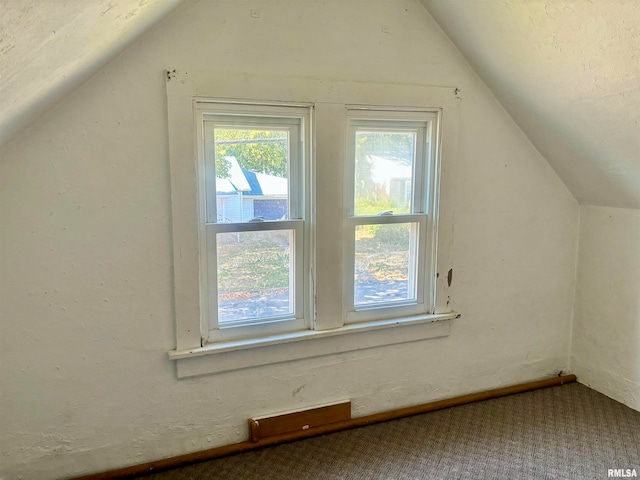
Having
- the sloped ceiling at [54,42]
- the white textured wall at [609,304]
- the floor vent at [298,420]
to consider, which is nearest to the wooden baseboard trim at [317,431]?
the floor vent at [298,420]

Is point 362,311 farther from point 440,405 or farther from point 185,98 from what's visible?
point 185,98

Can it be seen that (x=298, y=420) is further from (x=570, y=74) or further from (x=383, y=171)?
(x=570, y=74)

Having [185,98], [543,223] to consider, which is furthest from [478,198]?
[185,98]

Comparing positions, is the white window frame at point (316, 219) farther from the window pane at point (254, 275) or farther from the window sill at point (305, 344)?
the window pane at point (254, 275)

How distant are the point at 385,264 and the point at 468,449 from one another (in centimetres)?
101

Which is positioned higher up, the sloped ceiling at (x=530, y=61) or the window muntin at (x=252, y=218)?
the sloped ceiling at (x=530, y=61)

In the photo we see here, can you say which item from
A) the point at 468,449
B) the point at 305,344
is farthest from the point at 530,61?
the point at 468,449

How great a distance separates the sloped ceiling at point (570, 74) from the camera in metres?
1.73

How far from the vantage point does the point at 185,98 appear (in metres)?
1.92

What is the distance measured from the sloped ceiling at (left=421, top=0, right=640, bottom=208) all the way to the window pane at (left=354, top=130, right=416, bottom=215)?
22.8 inches

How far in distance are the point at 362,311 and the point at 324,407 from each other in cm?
54

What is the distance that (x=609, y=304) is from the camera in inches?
107

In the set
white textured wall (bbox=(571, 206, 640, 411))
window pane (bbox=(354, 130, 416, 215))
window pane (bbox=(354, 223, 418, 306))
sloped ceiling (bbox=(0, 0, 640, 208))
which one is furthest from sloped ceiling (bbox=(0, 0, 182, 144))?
white textured wall (bbox=(571, 206, 640, 411))

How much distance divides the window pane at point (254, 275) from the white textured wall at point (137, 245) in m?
0.27
